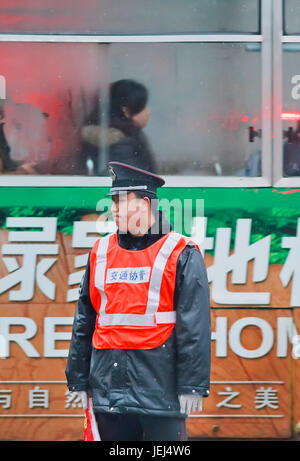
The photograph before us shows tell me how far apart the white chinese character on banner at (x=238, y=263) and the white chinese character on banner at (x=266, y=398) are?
A: 622 millimetres

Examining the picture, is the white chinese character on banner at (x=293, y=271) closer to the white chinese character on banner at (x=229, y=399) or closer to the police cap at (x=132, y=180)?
the white chinese character on banner at (x=229, y=399)

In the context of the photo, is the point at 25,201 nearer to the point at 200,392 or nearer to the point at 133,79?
the point at 133,79

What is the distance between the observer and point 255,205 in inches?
192

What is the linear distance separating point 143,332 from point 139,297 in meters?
0.18

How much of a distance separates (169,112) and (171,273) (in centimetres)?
169

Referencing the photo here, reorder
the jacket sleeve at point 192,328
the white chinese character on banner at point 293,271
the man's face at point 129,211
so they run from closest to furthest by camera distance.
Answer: the jacket sleeve at point 192,328 → the man's face at point 129,211 → the white chinese character on banner at point 293,271

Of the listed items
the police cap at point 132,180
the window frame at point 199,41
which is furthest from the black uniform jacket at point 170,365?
the window frame at point 199,41

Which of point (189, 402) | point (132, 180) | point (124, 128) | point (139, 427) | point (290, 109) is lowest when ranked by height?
point (139, 427)

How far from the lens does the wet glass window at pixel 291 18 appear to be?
491cm

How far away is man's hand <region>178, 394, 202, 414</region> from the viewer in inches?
138

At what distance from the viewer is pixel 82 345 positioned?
375 centimetres

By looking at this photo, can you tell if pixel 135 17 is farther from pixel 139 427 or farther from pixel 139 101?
pixel 139 427

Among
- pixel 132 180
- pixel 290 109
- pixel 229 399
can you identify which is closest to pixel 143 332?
pixel 132 180

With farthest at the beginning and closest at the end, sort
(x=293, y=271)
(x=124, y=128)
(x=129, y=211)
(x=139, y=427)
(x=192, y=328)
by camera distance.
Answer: (x=124, y=128) < (x=293, y=271) < (x=129, y=211) < (x=139, y=427) < (x=192, y=328)
